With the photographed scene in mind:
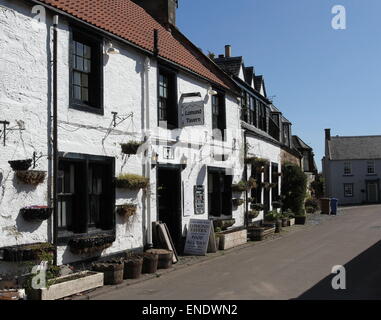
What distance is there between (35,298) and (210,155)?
1029 centimetres

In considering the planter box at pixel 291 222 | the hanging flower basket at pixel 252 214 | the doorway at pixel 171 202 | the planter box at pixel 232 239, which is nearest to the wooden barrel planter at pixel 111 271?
the doorway at pixel 171 202

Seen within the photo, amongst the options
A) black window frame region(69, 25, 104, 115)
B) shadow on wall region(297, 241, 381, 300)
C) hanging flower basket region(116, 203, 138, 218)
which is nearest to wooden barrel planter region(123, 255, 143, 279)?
hanging flower basket region(116, 203, 138, 218)

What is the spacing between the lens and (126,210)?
12.3 metres

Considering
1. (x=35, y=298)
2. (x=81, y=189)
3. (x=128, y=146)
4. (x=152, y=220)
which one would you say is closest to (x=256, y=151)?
(x=152, y=220)

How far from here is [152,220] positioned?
1388 centimetres

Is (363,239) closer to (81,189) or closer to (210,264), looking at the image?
(210,264)

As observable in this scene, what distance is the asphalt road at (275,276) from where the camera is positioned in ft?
30.9

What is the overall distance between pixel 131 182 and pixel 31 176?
10.9ft

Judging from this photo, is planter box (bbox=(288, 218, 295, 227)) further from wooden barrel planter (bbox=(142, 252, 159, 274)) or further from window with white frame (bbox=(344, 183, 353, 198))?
window with white frame (bbox=(344, 183, 353, 198))

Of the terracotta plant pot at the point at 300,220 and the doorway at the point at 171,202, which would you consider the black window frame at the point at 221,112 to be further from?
the terracotta plant pot at the point at 300,220

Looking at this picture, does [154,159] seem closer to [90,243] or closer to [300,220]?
[90,243]

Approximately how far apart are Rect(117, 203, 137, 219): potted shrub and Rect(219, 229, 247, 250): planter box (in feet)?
15.6

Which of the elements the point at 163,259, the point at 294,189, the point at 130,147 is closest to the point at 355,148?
the point at 294,189

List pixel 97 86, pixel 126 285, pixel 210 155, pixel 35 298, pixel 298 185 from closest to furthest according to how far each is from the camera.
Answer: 1. pixel 35 298
2. pixel 126 285
3. pixel 97 86
4. pixel 210 155
5. pixel 298 185
